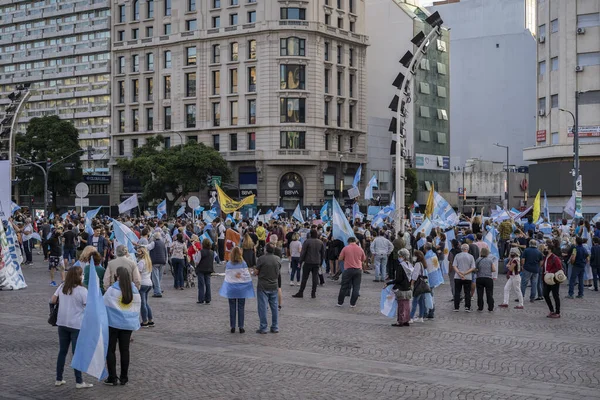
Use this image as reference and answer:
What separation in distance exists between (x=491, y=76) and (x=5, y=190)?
80.8m

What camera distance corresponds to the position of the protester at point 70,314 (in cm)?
1062

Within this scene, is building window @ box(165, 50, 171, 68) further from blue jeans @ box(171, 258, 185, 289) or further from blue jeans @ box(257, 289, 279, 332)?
blue jeans @ box(257, 289, 279, 332)

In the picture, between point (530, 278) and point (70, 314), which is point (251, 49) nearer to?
point (530, 278)

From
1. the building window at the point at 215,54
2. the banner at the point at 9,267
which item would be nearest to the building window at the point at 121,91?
the building window at the point at 215,54

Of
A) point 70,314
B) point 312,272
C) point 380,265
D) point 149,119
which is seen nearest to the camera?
point 70,314

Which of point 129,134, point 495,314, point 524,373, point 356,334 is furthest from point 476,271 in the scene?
point 129,134

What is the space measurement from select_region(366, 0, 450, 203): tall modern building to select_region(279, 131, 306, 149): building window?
53.3 feet

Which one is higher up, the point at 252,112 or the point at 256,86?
the point at 256,86

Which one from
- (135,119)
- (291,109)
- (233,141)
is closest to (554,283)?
(291,109)

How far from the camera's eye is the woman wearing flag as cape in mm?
15281

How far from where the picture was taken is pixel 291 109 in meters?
74.5

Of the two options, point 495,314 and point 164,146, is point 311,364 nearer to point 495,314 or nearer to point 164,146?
point 495,314

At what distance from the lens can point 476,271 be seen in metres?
18.5

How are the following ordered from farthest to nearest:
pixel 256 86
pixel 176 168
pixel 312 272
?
pixel 256 86
pixel 176 168
pixel 312 272
